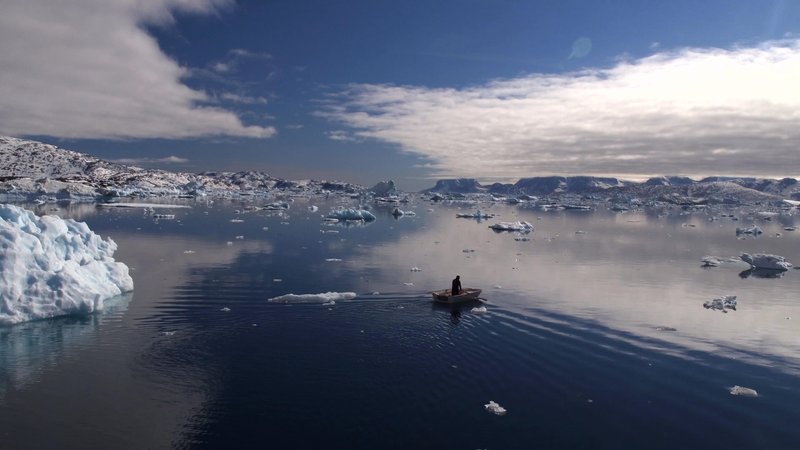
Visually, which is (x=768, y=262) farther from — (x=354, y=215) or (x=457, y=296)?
(x=354, y=215)

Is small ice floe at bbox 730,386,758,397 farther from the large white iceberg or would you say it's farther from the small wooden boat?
the large white iceberg

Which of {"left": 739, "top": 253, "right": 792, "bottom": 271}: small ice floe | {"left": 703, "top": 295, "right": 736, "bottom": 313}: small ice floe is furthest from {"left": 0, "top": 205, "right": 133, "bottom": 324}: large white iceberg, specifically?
{"left": 739, "top": 253, "right": 792, "bottom": 271}: small ice floe

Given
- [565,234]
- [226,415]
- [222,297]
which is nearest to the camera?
[226,415]

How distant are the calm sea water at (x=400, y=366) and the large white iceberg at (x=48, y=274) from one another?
0.83 m

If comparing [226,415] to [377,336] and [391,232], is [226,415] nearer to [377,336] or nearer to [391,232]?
[377,336]

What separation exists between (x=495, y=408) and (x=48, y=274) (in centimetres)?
2097

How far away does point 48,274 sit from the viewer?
2322 cm

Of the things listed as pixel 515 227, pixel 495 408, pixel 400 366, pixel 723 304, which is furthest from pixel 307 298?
pixel 515 227

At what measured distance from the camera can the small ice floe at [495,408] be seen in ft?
48.3

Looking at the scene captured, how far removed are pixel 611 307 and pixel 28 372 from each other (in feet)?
87.6

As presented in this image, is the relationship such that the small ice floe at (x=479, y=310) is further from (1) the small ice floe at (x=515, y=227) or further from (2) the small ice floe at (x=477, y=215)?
(2) the small ice floe at (x=477, y=215)

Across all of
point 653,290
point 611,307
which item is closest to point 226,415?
point 611,307

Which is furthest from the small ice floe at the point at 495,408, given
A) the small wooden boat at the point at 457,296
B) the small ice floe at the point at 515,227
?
the small ice floe at the point at 515,227

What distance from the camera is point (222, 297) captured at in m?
27.6
